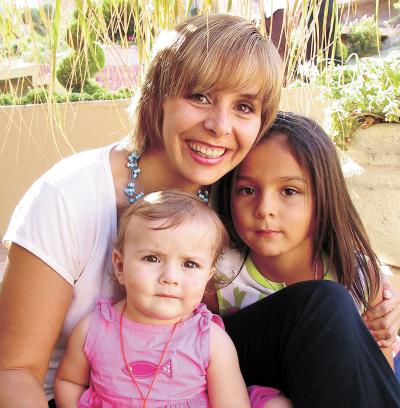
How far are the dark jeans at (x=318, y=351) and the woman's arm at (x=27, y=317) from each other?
558 millimetres

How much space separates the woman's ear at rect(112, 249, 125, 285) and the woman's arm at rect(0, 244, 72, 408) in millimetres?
163

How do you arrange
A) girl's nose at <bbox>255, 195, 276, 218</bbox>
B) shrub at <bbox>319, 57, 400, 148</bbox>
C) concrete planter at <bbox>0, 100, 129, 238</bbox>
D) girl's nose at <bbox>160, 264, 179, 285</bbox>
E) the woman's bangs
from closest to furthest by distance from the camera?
1. girl's nose at <bbox>160, 264, 179, 285</bbox>
2. the woman's bangs
3. girl's nose at <bbox>255, 195, 276, 218</bbox>
4. shrub at <bbox>319, 57, 400, 148</bbox>
5. concrete planter at <bbox>0, 100, 129, 238</bbox>

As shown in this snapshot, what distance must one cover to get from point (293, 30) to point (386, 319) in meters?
0.94

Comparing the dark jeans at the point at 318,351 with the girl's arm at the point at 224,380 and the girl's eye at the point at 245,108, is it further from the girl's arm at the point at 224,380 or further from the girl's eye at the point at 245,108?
the girl's eye at the point at 245,108

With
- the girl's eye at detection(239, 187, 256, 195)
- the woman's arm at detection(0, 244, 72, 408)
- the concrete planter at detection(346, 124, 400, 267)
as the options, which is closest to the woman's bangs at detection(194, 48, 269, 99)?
Answer: the girl's eye at detection(239, 187, 256, 195)

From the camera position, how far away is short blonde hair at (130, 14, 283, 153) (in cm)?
169

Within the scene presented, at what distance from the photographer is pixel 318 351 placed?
151 cm

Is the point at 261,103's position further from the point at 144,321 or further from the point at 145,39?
the point at 144,321

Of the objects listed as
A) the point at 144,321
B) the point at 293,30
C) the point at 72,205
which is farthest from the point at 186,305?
the point at 293,30

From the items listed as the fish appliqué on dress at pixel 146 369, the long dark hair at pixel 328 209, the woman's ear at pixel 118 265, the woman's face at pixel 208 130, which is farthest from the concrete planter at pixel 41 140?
the fish appliqué on dress at pixel 146 369

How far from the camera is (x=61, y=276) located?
1573 millimetres

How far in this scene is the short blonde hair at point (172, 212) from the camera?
1619mm

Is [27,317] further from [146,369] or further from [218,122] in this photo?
[218,122]

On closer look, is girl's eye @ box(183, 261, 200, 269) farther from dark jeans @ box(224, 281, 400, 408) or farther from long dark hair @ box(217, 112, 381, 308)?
long dark hair @ box(217, 112, 381, 308)
